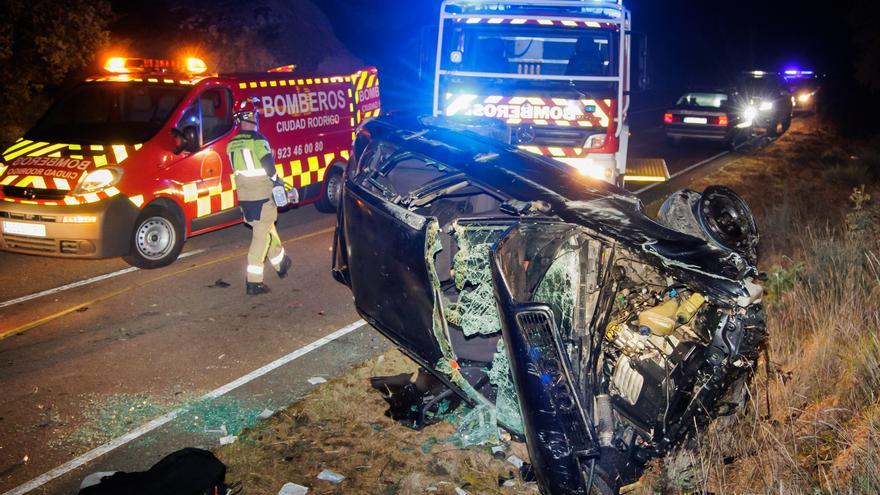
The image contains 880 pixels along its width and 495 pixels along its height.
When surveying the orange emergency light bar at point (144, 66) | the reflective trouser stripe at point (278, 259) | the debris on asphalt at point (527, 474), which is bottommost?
the debris on asphalt at point (527, 474)

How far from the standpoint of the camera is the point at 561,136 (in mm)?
8422

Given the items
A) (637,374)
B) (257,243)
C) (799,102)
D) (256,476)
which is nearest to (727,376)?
(637,374)

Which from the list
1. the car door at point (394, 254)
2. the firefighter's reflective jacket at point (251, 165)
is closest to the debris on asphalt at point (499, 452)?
the car door at point (394, 254)

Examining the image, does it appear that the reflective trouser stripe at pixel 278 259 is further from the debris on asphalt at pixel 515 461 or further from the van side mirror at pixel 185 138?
the debris on asphalt at pixel 515 461

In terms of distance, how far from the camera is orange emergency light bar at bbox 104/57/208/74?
8516 mm

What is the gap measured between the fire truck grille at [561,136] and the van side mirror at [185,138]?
3.87 m

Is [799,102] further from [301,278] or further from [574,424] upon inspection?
[574,424]

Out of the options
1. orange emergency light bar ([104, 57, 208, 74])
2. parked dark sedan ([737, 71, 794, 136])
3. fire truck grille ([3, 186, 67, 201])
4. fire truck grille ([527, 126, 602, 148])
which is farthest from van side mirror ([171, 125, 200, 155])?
parked dark sedan ([737, 71, 794, 136])

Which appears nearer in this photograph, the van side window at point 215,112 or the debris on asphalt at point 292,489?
the debris on asphalt at point 292,489

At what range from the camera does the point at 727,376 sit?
3396mm

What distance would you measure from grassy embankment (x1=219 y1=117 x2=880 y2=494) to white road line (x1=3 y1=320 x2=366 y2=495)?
601 millimetres

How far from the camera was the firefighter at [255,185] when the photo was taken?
262 inches

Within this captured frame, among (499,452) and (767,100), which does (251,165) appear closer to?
(499,452)

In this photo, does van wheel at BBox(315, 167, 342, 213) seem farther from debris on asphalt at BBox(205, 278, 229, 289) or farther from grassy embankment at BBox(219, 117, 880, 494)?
grassy embankment at BBox(219, 117, 880, 494)
